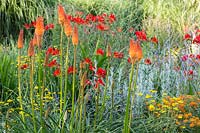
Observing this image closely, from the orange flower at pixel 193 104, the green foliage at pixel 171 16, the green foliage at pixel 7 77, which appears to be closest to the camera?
the orange flower at pixel 193 104

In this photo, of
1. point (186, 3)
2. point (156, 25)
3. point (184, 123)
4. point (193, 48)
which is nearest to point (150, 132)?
point (184, 123)

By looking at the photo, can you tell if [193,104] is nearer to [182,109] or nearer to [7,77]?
[182,109]

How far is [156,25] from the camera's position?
8.70 m

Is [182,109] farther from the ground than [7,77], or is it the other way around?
[7,77]

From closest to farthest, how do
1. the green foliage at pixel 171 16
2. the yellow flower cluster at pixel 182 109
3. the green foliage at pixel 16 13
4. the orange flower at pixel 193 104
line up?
the yellow flower cluster at pixel 182 109, the orange flower at pixel 193 104, the green foliage at pixel 171 16, the green foliage at pixel 16 13

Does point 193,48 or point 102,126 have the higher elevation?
point 193,48

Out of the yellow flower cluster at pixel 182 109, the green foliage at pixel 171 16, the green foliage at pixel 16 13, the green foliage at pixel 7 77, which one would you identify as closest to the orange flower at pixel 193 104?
the yellow flower cluster at pixel 182 109

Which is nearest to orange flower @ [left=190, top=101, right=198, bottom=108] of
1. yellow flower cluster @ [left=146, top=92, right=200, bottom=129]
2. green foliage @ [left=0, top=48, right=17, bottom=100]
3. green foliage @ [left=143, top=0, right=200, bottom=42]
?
yellow flower cluster @ [left=146, top=92, right=200, bottom=129]

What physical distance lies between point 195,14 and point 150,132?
6.10 meters

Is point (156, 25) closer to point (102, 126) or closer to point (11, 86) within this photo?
point (11, 86)

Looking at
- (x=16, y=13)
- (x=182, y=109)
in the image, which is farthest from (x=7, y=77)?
(x=16, y=13)

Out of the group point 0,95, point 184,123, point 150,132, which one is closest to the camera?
point 150,132

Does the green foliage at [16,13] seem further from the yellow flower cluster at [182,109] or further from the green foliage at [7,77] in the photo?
the yellow flower cluster at [182,109]

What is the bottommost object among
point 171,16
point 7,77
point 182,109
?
point 182,109
